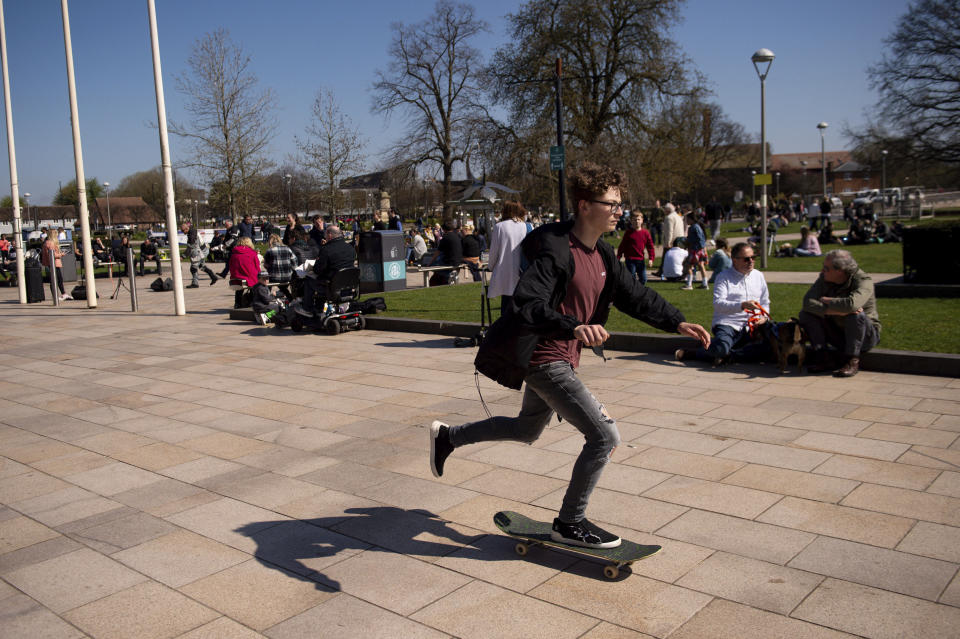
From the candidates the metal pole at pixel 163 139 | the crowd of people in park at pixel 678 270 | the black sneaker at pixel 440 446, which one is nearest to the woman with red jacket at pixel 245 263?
the crowd of people in park at pixel 678 270

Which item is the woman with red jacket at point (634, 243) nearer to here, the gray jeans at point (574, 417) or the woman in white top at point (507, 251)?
the woman in white top at point (507, 251)

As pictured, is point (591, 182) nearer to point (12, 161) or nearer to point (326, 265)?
point (326, 265)

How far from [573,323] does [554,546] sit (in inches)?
46.6

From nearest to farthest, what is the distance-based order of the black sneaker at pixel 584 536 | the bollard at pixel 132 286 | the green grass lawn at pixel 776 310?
the black sneaker at pixel 584 536 → the green grass lawn at pixel 776 310 → the bollard at pixel 132 286

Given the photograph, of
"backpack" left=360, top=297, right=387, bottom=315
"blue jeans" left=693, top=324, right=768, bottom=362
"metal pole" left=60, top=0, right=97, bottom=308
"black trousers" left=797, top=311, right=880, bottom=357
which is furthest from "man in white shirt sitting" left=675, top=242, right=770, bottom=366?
"metal pole" left=60, top=0, right=97, bottom=308

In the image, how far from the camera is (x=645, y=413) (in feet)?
21.6

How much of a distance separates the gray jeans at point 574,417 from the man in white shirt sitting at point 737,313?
490 cm

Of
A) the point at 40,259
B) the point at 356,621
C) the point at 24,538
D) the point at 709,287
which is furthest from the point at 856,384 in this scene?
the point at 40,259

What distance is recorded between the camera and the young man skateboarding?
3400 millimetres

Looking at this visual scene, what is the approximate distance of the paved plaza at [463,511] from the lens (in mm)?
3334

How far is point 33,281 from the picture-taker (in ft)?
65.1

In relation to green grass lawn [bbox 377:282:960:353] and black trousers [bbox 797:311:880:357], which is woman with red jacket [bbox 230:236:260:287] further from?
black trousers [bbox 797:311:880:357]

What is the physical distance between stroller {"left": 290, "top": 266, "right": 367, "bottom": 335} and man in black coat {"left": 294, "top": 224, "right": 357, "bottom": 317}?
87mm

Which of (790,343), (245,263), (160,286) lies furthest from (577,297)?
(160,286)
